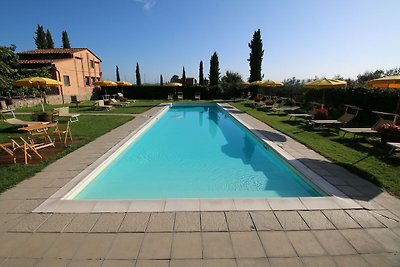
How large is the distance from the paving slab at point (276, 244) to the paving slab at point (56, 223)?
268 centimetres

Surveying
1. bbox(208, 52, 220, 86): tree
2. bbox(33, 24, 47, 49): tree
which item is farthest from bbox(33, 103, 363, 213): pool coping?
bbox(33, 24, 47, 49): tree

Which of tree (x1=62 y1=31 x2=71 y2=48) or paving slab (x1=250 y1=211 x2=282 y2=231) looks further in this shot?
tree (x1=62 y1=31 x2=71 y2=48)

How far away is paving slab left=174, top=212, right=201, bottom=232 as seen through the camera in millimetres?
3215

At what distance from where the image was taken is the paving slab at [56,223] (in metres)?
3.26

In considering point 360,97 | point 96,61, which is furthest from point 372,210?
point 96,61

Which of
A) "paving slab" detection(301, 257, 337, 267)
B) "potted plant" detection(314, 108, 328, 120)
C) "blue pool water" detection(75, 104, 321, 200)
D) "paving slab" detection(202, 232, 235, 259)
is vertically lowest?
"blue pool water" detection(75, 104, 321, 200)

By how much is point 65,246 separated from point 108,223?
594 mm

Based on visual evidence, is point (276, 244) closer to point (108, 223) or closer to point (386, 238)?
point (386, 238)

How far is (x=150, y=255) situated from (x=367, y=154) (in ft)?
21.3

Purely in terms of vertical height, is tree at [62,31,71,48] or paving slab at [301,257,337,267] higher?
tree at [62,31,71,48]

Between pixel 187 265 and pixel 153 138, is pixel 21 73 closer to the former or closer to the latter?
pixel 153 138

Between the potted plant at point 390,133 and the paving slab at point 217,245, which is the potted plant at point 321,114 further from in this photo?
the paving slab at point 217,245

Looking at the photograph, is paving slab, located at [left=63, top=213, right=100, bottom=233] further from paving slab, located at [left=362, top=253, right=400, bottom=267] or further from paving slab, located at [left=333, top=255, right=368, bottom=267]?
paving slab, located at [left=362, top=253, right=400, bottom=267]

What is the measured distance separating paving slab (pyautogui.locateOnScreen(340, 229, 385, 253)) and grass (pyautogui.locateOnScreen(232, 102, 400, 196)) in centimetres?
172
